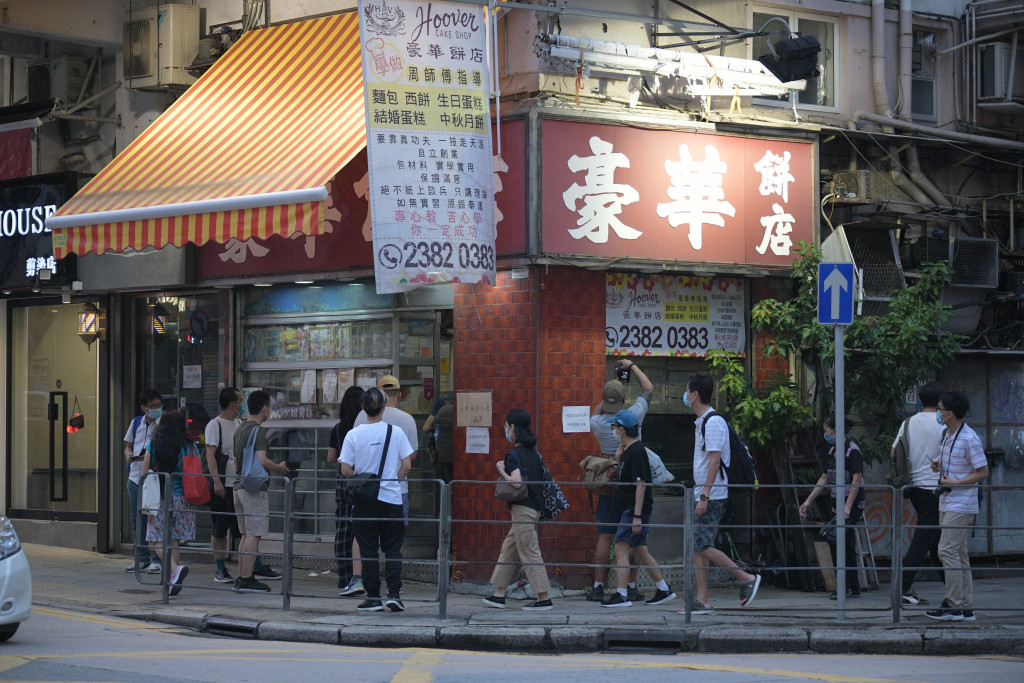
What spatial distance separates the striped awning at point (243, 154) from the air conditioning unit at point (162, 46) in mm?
928

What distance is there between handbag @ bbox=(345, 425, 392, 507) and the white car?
2929mm

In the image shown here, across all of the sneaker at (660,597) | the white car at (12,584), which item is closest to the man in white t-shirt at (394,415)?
the sneaker at (660,597)

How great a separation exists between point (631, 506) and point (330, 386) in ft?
14.3

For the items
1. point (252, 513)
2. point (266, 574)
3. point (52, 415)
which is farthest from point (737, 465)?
point (52, 415)

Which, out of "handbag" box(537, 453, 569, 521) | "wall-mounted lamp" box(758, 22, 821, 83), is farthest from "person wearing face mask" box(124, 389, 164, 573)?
"wall-mounted lamp" box(758, 22, 821, 83)

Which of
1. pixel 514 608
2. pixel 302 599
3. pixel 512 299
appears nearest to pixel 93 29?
pixel 512 299

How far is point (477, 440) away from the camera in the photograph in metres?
12.8

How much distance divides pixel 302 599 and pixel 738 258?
5615 millimetres

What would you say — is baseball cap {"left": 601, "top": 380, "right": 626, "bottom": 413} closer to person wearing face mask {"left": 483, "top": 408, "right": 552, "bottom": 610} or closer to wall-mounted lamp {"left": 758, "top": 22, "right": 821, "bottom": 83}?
person wearing face mask {"left": 483, "top": 408, "right": 552, "bottom": 610}

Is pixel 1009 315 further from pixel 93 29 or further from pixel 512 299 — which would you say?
pixel 93 29

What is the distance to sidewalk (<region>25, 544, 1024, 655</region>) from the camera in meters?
10.0

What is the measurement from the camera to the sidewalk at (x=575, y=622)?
10023 millimetres

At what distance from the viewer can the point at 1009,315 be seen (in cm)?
1496

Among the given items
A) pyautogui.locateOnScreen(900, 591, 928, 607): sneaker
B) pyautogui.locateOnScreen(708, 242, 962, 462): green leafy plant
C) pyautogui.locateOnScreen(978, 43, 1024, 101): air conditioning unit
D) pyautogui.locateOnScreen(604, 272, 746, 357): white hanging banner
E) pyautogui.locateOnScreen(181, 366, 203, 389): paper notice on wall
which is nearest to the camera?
pyautogui.locateOnScreen(900, 591, 928, 607): sneaker
